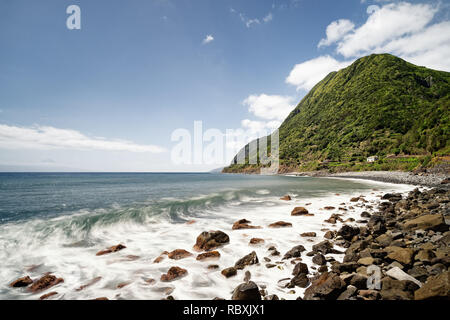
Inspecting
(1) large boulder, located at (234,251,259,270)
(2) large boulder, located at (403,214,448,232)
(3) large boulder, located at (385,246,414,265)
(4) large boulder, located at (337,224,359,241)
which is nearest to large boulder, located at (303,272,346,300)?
(1) large boulder, located at (234,251,259,270)

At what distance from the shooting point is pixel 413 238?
23.7 feet

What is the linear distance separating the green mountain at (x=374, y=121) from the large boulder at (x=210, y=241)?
186ft

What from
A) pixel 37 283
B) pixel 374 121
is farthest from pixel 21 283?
pixel 374 121

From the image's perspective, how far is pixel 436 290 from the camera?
3.71m

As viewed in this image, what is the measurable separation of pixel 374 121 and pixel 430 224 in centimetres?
Answer: 11843

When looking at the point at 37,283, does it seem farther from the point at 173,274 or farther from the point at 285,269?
the point at 285,269

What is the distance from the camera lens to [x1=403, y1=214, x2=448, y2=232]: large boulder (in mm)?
7555

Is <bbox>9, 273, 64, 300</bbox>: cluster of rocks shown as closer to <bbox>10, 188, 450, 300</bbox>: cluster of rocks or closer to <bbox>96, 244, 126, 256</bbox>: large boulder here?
<bbox>10, 188, 450, 300</bbox>: cluster of rocks

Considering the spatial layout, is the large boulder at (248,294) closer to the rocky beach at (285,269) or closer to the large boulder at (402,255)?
the rocky beach at (285,269)

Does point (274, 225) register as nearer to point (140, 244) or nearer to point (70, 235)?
point (140, 244)

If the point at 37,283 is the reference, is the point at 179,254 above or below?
above
